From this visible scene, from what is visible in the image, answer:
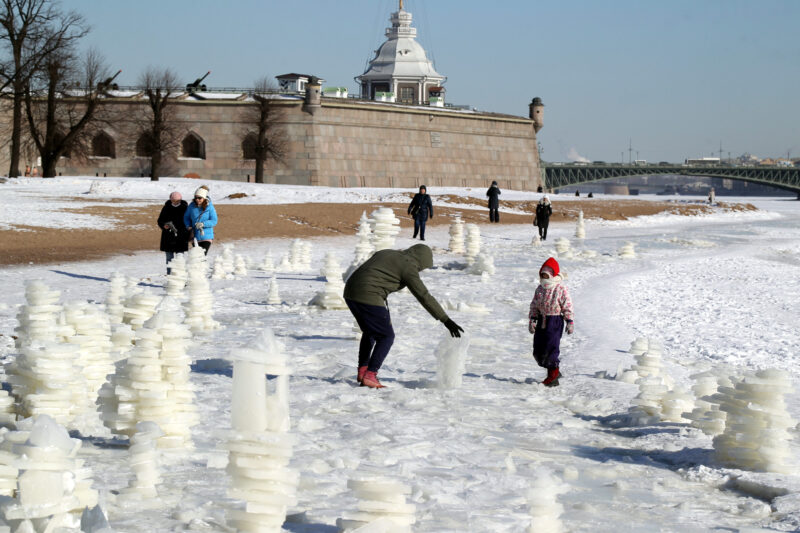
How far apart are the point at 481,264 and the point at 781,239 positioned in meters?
20.8

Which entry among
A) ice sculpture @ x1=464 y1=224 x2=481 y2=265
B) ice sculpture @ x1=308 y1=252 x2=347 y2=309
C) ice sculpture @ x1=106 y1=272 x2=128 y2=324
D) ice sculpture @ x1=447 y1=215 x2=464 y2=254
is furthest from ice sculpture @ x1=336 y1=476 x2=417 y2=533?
ice sculpture @ x1=447 y1=215 x2=464 y2=254

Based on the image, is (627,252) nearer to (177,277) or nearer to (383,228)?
(383,228)

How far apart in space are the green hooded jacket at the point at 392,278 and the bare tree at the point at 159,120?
55.1 meters

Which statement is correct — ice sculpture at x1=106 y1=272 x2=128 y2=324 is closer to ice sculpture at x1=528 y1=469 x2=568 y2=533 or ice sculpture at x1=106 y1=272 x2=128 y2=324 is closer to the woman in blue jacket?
the woman in blue jacket

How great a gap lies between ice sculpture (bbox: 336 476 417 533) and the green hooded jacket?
418cm

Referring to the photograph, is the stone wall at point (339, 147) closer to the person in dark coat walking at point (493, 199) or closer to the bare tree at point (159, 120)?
the bare tree at point (159, 120)

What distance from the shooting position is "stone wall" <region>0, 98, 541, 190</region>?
2566 inches

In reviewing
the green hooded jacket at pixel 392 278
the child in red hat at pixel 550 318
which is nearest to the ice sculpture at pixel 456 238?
the child in red hat at pixel 550 318

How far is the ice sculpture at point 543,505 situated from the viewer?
4.39 meters

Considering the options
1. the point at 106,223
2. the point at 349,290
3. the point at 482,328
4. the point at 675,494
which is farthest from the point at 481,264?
the point at 106,223

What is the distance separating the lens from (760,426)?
6484 mm

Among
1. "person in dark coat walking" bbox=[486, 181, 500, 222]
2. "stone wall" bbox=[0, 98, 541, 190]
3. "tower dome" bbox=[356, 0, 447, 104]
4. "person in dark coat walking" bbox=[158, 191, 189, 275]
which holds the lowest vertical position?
"person in dark coat walking" bbox=[158, 191, 189, 275]

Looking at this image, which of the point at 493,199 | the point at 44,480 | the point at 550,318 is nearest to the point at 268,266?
→ the point at 550,318

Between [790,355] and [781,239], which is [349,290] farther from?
[781,239]
